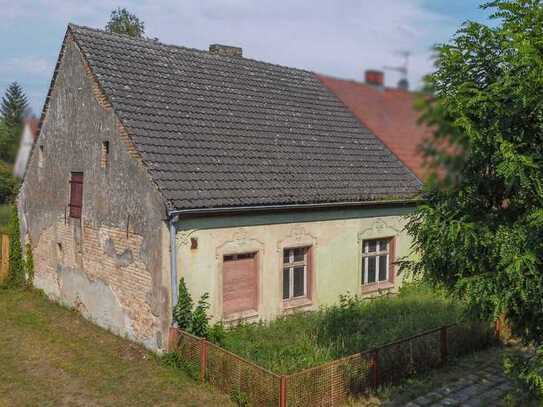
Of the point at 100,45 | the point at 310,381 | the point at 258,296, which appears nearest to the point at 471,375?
the point at 310,381

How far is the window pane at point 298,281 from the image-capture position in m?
13.2

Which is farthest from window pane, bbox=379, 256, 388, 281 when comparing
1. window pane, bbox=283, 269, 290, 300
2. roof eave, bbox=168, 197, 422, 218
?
window pane, bbox=283, 269, 290, 300

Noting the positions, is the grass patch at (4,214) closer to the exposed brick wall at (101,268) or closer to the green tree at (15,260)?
the green tree at (15,260)

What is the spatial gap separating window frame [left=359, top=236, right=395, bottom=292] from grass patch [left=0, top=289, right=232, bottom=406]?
6.23m

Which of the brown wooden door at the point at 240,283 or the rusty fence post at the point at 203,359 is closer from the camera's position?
the rusty fence post at the point at 203,359

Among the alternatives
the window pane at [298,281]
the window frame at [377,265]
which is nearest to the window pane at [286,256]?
the window pane at [298,281]

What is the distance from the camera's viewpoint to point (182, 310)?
10711mm

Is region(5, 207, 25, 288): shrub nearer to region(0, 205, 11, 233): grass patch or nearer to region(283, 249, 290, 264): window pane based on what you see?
region(283, 249, 290, 264): window pane

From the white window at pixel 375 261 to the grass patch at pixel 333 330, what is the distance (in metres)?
0.82

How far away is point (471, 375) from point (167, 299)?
6.03 metres

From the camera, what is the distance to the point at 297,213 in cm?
1277

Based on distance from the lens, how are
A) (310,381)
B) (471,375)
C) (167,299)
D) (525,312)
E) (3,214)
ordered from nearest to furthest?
(525,312) → (310,381) → (471,375) → (167,299) → (3,214)

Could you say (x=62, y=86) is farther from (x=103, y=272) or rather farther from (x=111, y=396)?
(x=111, y=396)

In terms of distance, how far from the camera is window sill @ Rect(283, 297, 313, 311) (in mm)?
12859
